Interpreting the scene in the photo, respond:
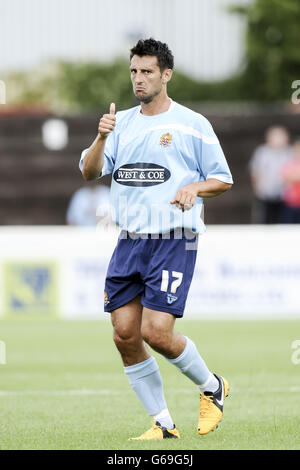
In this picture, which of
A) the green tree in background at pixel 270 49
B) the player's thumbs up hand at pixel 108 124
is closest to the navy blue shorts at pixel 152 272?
the player's thumbs up hand at pixel 108 124

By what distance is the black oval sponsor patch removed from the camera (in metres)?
6.65

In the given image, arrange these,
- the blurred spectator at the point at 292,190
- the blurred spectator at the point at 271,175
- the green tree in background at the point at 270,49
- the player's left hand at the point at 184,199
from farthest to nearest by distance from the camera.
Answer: the green tree in background at the point at 270,49
the blurred spectator at the point at 271,175
the blurred spectator at the point at 292,190
the player's left hand at the point at 184,199

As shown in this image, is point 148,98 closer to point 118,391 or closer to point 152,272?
point 152,272

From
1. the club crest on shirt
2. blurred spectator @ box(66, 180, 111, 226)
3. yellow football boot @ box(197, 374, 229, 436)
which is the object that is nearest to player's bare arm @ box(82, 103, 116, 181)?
the club crest on shirt

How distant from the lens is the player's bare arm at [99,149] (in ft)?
21.2

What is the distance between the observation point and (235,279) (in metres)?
15.6

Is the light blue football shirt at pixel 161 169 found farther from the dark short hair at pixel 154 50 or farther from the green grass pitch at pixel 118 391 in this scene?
the green grass pitch at pixel 118 391

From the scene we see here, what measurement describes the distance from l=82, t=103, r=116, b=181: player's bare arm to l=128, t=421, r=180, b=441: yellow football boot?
1614 mm

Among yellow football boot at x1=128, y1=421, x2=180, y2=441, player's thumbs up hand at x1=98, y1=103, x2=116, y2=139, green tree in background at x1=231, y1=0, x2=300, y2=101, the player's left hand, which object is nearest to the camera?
the player's left hand

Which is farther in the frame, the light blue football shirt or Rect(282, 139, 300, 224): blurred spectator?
Rect(282, 139, 300, 224): blurred spectator

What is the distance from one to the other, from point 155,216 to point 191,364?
0.96m

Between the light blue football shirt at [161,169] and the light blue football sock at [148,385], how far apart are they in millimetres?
875

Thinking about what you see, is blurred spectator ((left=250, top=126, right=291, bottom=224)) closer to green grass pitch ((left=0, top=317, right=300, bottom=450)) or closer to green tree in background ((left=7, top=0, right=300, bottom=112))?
green grass pitch ((left=0, top=317, right=300, bottom=450))
